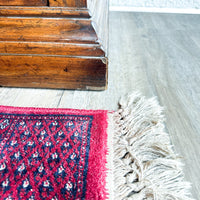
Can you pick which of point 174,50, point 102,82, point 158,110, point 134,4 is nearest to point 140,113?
point 158,110

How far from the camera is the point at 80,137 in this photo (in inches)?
21.2

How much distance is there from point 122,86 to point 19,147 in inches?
18.3

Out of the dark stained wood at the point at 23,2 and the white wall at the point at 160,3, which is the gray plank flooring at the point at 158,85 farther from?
the white wall at the point at 160,3

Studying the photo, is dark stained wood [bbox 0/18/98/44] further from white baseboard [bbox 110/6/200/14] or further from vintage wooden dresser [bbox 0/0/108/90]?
white baseboard [bbox 110/6/200/14]

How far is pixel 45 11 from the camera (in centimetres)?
61

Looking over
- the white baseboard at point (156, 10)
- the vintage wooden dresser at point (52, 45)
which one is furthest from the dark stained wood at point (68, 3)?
the white baseboard at point (156, 10)

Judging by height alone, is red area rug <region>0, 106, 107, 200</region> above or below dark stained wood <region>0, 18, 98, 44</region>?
below

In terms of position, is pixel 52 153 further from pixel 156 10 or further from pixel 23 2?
pixel 156 10

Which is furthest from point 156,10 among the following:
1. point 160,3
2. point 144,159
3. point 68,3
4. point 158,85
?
point 144,159

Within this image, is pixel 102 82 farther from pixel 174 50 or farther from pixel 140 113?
pixel 174 50

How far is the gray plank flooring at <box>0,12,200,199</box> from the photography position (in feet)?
1.90

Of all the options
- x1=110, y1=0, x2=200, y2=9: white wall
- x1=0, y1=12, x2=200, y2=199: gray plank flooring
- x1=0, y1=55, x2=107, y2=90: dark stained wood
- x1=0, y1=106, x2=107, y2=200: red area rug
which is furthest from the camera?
x1=110, y1=0, x2=200, y2=9: white wall

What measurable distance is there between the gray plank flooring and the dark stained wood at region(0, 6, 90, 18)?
11.0 inches

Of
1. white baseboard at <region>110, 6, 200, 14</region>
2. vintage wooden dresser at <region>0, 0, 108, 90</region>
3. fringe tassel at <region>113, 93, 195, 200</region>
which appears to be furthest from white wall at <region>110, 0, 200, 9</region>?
fringe tassel at <region>113, 93, 195, 200</region>
